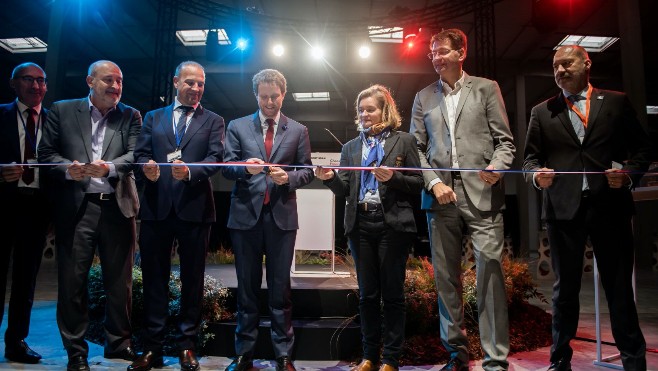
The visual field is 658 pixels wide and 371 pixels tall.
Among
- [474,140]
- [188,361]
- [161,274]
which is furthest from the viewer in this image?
[161,274]

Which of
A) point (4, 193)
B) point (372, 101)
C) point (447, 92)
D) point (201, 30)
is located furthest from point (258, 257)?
point (201, 30)

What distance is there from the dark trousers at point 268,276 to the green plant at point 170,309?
0.65 metres

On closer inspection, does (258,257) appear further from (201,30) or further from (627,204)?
(201,30)

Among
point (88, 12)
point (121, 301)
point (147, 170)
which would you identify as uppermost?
point (88, 12)

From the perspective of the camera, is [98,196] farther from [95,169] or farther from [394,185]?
[394,185]

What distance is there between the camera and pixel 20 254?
306 cm

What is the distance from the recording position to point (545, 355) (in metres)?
3.36

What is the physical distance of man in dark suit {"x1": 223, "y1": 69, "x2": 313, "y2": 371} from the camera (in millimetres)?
2773

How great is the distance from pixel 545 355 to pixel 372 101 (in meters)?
2.34

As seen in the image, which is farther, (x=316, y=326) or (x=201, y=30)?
(x=201, y=30)

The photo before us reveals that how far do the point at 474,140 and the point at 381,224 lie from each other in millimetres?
760

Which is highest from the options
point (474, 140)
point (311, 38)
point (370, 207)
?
point (311, 38)

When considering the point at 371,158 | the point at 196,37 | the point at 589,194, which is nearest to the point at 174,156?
the point at 371,158

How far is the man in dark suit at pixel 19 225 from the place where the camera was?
3037 mm
